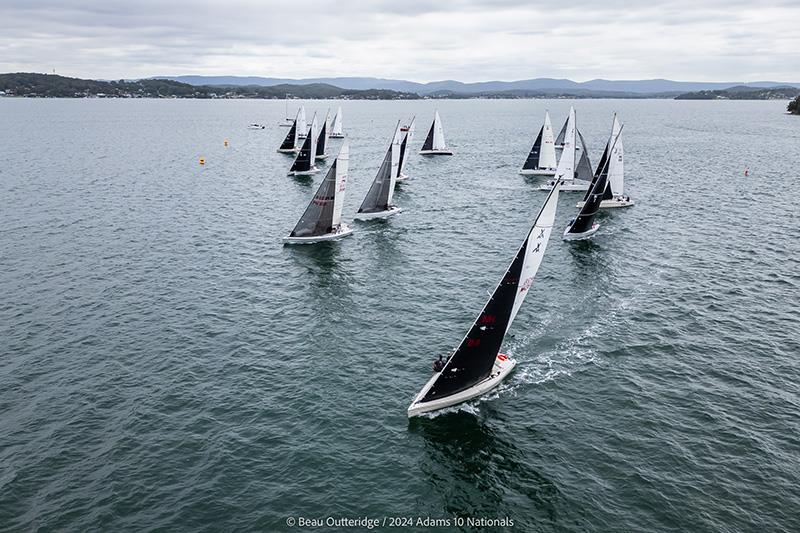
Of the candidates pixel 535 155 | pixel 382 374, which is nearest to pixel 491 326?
pixel 382 374

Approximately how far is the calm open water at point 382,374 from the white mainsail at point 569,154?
1852cm

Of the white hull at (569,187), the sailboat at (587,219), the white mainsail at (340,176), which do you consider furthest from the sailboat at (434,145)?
the white mainsail at (340,176)

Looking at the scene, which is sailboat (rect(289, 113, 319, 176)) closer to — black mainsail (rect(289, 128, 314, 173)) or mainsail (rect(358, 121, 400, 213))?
black mainsail (rect(289, 128, 314, 173))

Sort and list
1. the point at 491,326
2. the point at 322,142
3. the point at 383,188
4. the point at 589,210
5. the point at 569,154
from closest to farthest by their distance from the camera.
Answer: the point at 491,326 → the point at 589,210 → the point at 383,188 → the point at 569,154 → the point at 322,142

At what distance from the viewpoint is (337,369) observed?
133ft

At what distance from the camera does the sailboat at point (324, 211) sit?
69500 millimetres

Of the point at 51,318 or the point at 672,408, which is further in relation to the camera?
the point at 51,318

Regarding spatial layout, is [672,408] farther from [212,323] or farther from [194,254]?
[194,254]

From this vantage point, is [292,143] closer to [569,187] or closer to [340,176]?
[569,187]

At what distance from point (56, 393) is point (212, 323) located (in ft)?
43.2

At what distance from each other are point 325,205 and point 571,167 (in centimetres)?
5117

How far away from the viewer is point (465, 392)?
36.3 meters

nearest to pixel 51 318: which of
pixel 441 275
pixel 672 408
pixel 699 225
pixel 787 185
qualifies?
pixel 441 275

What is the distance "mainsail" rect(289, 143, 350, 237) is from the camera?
228 ft
